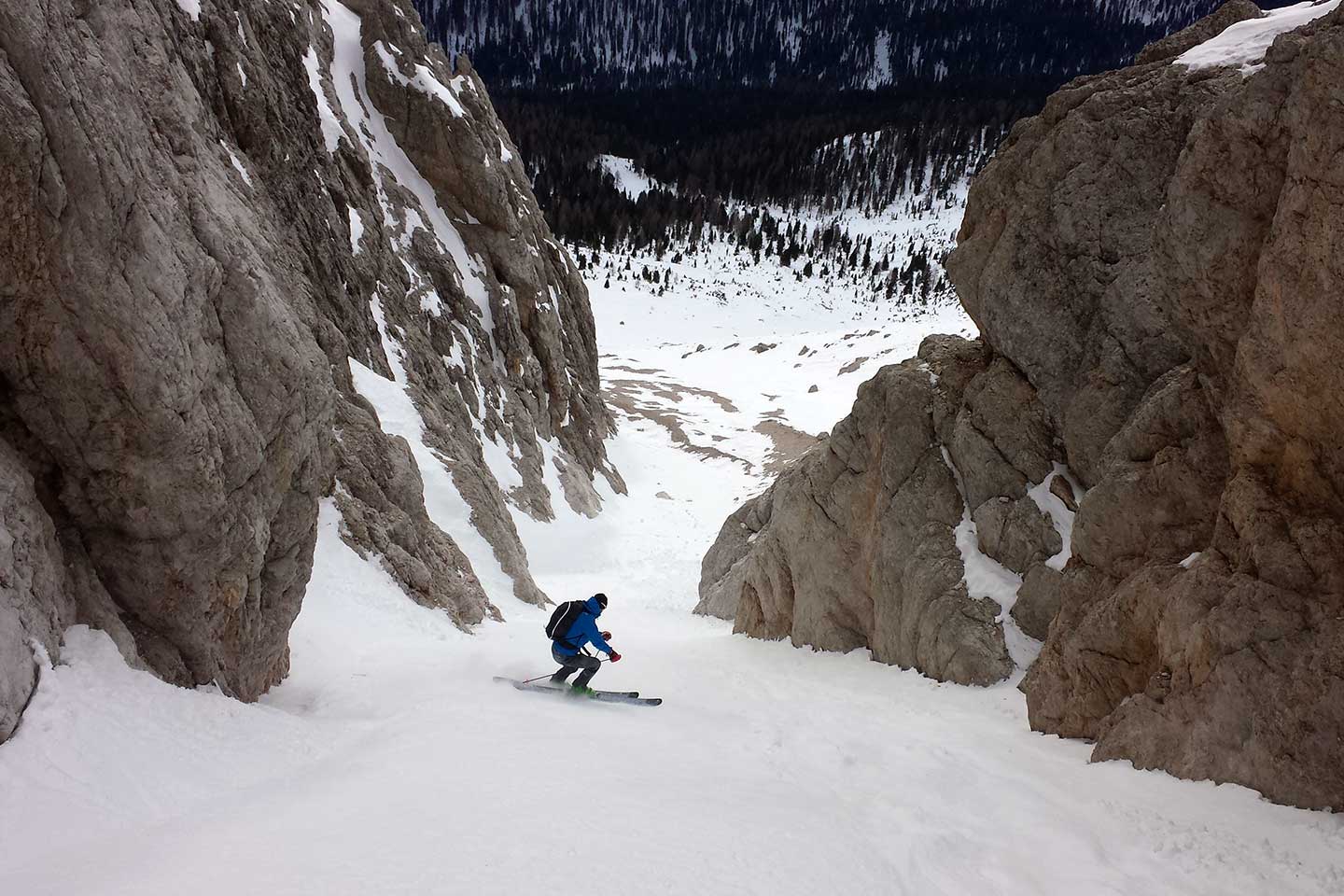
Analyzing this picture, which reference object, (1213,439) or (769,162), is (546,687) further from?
(769,162)

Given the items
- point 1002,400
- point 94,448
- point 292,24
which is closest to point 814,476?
point 1002,400

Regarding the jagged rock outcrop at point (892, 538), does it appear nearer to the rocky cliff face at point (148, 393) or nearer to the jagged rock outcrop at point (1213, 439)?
the jagged rock outcrop at point (1213, 439)

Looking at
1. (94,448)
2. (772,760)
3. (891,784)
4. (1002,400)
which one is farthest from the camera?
(1002,400)

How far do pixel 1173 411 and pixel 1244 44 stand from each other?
20.8 ft

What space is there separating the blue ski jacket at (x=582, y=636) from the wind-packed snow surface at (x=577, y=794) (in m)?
0.89

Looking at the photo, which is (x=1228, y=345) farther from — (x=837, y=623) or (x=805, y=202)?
(x=805, y=202)

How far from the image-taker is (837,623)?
1445cm

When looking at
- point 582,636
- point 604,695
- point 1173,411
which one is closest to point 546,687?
point 604,695

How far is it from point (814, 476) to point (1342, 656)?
33.1 ft

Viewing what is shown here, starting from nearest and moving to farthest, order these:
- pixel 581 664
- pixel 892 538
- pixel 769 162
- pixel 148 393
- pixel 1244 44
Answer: pixel 148 393
pixel 581 664
pixel 1244 44
pixel 892 538
pixel 769 162

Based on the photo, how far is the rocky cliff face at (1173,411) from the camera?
6199mm

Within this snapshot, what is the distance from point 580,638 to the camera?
33.3 ft

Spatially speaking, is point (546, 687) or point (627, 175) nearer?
point (546, 687)

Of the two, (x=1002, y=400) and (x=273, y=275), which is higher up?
(x=273, y=275)
